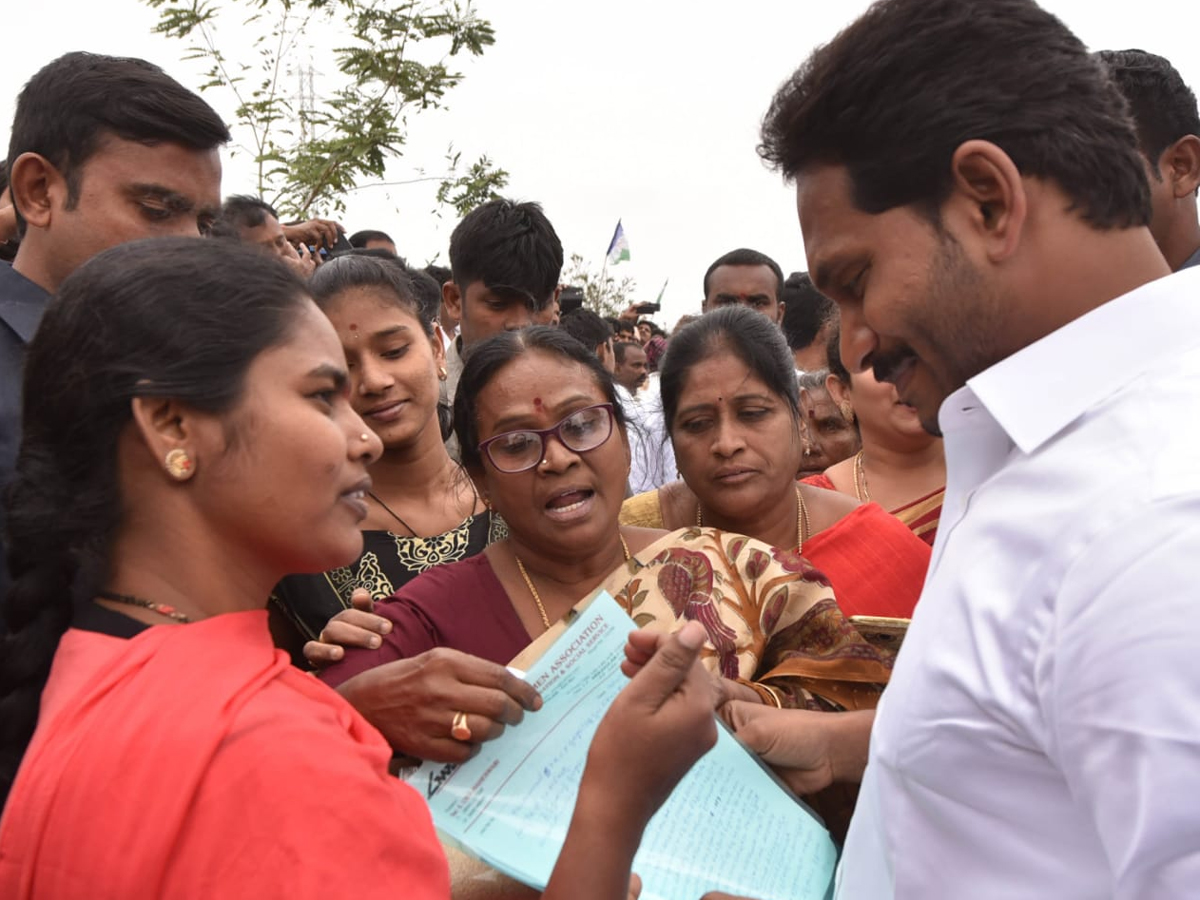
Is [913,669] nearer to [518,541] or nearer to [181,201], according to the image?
[518,541]

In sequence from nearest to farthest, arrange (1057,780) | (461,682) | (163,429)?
(1057,780)
(163,429)
(461,682)

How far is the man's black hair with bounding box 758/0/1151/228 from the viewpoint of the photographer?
1.33 meters

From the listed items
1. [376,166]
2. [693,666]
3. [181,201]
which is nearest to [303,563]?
[693,666]

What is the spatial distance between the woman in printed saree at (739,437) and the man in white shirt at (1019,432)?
140cm

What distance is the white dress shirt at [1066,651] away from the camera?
98 cm

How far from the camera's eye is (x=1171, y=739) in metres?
0.97

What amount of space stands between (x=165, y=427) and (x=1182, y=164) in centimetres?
312

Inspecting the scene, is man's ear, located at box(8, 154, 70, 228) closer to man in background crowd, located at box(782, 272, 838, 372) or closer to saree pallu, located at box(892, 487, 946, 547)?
saree pallu, located at box(892, 487, 946, 547)

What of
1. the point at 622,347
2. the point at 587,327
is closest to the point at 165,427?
the point at 587,327

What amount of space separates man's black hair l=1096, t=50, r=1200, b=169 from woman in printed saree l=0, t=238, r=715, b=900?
8.34 feet

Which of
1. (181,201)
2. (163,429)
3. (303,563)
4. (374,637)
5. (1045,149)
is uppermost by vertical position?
(181,201)

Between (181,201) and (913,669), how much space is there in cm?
207

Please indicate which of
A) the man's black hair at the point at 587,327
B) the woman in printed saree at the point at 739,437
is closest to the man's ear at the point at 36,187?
the woman in printed saree at the point at 739,437

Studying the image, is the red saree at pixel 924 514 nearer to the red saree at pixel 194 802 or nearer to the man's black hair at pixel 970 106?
the man's black hair at pixel 970 106
